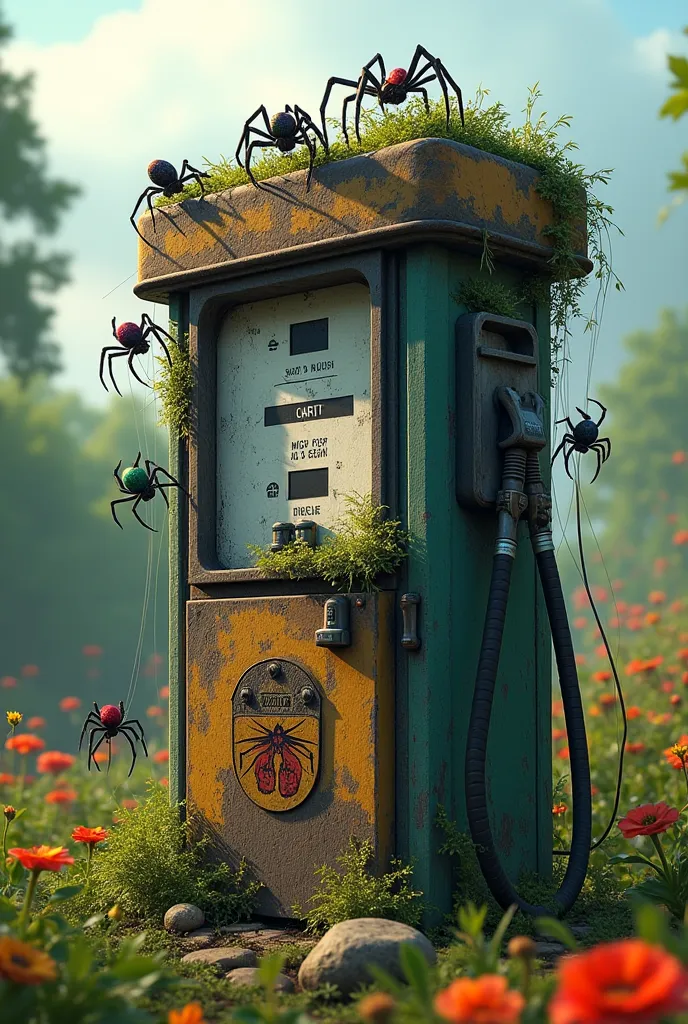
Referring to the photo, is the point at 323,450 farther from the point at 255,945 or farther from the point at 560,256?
the point at 255,945

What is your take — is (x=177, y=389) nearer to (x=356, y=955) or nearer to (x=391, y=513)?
(x=391, y=513)

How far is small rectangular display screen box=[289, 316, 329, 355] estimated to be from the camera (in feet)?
14.8

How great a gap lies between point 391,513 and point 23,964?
1968 mm

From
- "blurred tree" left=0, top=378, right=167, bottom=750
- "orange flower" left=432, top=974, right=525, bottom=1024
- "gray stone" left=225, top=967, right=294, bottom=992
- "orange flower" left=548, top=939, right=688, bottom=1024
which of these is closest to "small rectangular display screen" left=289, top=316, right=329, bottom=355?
"gray stone" left=225, top=967, right=294, bottom=992

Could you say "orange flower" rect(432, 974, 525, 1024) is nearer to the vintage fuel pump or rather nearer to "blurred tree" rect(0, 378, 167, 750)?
the vintage fuel pump

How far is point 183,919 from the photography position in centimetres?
410

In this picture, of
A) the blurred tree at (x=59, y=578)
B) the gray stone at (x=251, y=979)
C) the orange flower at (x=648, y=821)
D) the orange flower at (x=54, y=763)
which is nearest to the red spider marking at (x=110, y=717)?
the gray stone at (x=251, y=979)

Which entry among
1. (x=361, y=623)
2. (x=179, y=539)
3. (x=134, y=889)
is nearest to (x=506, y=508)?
(x=361, y=623)

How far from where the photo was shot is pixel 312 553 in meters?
4.25

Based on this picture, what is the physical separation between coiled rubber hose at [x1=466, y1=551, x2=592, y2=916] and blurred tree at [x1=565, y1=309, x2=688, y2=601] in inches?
1245

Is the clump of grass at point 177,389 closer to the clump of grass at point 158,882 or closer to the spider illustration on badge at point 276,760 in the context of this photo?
the spider illustration on badge at point 276,760

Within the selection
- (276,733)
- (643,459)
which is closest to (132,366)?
(276,733)

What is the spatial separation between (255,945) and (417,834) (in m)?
0.57

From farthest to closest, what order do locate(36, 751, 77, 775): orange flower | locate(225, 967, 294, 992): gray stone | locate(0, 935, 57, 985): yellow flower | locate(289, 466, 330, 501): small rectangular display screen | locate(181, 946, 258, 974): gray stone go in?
locate(36, 751, 77, 775): orange flower → locate(289, 466, 330, 501): small rectangular display screen → locate(181, 946, 258, 974): gray stone → locate(225, 967, 294, 992): gray stone → locate(0, 935, 57, 985): yellow flower
